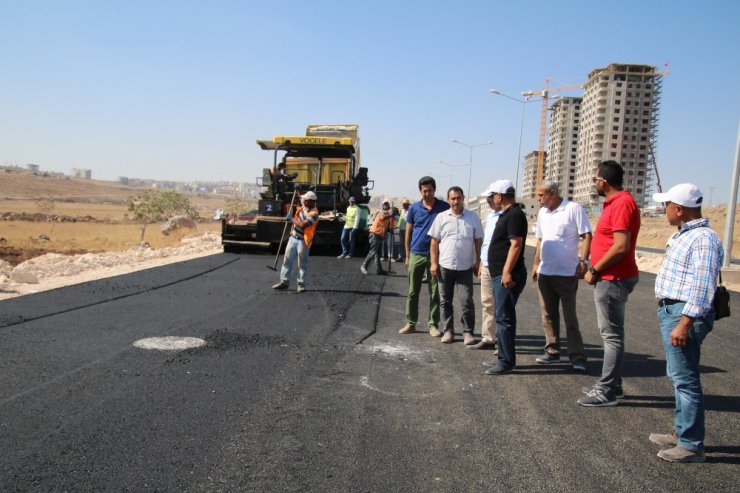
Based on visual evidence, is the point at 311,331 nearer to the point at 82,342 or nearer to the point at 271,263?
the point at 82,342

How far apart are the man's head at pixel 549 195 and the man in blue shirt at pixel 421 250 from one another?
168 centimetres

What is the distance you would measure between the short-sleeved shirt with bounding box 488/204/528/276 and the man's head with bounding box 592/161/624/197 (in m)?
0.99

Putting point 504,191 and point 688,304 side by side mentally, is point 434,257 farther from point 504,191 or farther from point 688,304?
point 688,304

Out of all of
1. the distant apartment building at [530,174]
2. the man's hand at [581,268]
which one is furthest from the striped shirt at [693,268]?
the distant apartment building at [530,174]

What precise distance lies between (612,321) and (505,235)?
1514 mm

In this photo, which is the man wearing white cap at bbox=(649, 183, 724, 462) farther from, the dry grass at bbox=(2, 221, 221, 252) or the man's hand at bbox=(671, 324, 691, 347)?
the dry grass at bbox=(2, 221, 221, 252)

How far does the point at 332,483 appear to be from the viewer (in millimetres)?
3328

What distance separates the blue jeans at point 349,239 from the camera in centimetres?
1767

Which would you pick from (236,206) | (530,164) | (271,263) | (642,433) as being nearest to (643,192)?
(530,164)

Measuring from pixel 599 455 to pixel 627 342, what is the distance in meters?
4.11

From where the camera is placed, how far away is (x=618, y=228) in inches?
182

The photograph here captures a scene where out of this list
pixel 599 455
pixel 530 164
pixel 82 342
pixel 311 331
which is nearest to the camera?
pixel 599 455

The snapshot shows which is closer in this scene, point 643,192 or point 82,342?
point 82,342

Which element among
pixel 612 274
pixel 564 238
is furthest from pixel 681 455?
pixel 564 238
